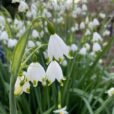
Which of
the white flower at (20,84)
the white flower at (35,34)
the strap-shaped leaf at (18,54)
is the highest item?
the strap-shaped leaf at (18,54)

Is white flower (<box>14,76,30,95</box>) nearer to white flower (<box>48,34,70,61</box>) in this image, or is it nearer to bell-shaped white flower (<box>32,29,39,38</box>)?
white flower (<box>48,34,70,61</box>)

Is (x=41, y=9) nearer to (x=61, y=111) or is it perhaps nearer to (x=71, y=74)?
(x=71, y=74)

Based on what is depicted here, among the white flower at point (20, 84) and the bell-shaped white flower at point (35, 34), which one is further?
the bell-shaped white flower at point (35, 34)

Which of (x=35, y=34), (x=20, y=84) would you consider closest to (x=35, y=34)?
(x=35, y=34)

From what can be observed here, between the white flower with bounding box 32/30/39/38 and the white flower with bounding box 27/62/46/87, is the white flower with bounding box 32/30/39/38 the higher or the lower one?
the lower one

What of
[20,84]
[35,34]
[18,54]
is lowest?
[35,34]

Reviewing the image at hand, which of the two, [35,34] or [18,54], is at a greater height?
[18,54]

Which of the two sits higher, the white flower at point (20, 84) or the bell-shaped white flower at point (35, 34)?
the white flower at point (20, 84)

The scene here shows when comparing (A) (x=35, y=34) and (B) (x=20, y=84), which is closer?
Answer: (B) (x=20, y=84)

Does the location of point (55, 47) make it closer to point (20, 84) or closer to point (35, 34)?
point (20, 84)

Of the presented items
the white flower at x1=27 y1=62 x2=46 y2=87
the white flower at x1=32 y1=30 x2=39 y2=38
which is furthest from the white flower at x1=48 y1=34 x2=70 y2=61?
the white flower at x1=32 y1=30 x2=39 y2=38

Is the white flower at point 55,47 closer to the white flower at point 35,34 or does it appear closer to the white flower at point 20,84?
the white flower at point 20,84

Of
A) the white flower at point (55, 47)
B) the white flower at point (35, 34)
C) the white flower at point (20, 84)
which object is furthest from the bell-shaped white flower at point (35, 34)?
the white flower at point (55, 47)
